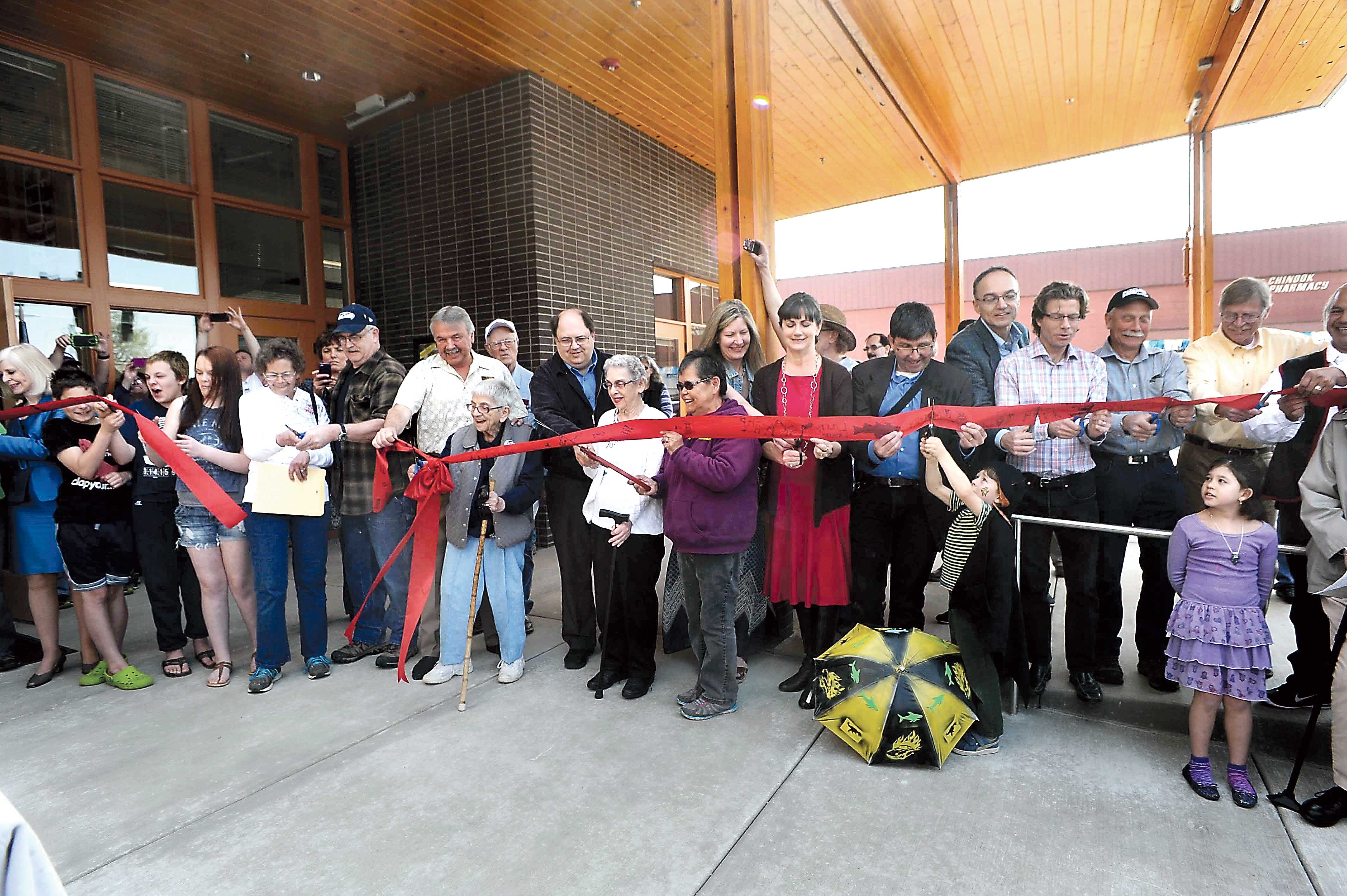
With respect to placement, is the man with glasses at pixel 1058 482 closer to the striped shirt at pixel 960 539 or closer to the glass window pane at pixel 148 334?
the striped shirt at pixel 960 539

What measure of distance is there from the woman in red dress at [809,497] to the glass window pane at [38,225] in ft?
19.6

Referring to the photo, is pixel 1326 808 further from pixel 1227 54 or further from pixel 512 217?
pixel 512 217

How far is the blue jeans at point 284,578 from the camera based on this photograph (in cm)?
369

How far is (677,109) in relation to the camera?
7617mm

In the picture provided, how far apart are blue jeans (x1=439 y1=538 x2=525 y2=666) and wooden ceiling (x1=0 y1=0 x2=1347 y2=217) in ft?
13.1

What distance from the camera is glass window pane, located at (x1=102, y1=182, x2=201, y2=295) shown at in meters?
6.12

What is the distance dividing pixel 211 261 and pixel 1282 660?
8588 mm

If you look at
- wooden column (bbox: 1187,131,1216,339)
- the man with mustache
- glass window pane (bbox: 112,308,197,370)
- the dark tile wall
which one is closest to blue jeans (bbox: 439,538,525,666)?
the man with mustache

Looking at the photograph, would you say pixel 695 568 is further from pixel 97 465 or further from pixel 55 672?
pixel 55 672

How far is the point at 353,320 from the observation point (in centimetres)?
399

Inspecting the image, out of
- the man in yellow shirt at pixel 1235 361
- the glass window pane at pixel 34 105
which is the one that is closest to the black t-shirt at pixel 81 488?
the glass window pane at pixel 34 105

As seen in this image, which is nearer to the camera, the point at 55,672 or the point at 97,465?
the point at 97,465

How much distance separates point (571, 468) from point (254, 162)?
566 centimetres

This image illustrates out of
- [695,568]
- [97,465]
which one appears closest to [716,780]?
[695,568]
